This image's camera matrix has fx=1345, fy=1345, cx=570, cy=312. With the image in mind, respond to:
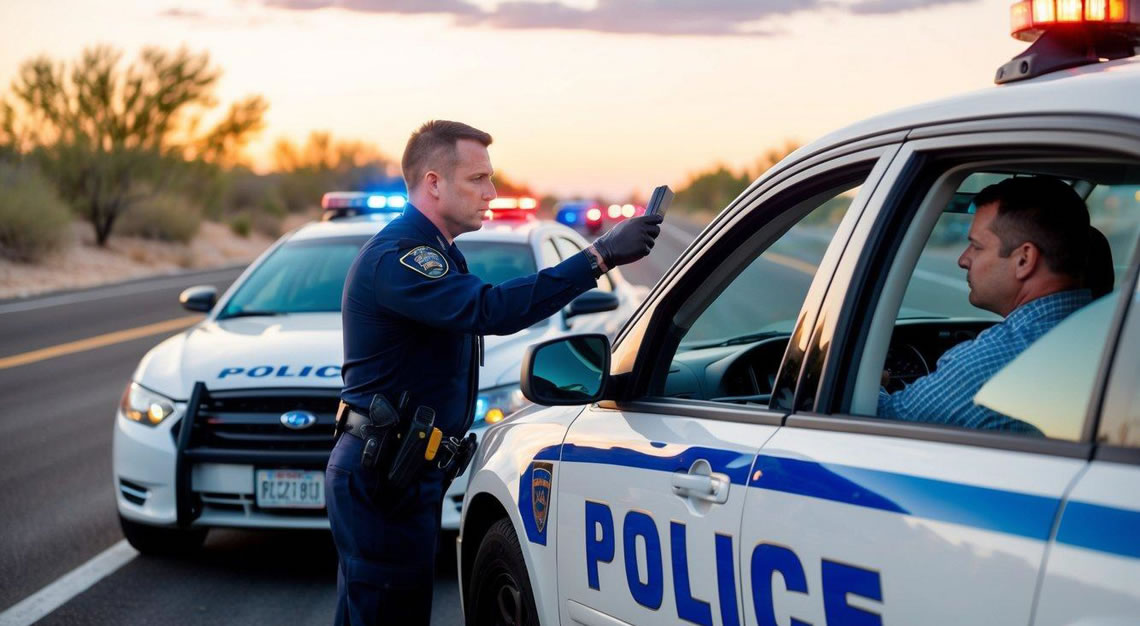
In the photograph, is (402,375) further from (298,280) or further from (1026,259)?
(298,280)

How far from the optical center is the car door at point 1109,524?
1.65 metres

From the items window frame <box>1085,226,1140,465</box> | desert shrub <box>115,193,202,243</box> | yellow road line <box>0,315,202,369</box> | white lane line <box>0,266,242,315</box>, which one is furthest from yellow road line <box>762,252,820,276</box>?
window frame <box>1085,226,1140,465</box>

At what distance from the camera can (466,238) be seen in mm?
7699

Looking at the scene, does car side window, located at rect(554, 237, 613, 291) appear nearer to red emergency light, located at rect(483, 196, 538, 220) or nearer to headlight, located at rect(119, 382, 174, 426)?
red emergency light, located at rect(483, 196, 538, 220)

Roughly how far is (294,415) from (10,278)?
77.2 ft

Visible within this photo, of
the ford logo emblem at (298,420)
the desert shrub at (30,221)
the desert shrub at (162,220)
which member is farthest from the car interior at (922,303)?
the desert shrub at (162,220)

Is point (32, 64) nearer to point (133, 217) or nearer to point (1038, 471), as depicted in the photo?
point (133, 217)

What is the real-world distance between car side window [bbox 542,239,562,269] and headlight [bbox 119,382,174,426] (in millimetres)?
2362

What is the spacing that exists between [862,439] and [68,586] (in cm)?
457

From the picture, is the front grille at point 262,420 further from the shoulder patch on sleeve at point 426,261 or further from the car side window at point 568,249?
the car side window at point 568,249

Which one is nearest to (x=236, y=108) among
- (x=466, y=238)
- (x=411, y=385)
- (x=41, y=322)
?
(x=41, y=322)

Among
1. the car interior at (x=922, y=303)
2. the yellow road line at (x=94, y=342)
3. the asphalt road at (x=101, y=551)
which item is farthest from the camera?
the yellow road line at (x=94, y=342)

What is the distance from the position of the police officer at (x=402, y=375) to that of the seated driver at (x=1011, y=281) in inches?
57.0

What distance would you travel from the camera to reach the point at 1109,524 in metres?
1.69
